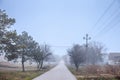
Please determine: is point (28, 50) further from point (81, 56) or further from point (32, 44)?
point (81, 56)

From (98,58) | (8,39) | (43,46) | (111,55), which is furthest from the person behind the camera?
(111,55)

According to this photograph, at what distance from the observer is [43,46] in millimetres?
76250

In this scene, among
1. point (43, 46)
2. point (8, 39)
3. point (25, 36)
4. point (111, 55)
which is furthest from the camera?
point (111, 55)

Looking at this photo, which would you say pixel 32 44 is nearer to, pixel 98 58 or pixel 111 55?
pixel 98 58

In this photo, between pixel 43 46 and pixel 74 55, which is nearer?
pixel 74 55

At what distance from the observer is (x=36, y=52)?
5666 centimetres

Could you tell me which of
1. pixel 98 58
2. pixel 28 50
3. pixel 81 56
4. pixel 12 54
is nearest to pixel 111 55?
pixel 98 58

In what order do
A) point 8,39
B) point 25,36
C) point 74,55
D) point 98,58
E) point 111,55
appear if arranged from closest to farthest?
point 8,39, point 25,36, point 74,55, point 98,58, point 111,55

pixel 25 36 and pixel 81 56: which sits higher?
pixel 25 36

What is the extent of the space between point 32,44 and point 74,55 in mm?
11211

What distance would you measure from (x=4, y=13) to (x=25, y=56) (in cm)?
2609

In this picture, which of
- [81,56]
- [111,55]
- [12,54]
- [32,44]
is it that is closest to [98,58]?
[111,55]

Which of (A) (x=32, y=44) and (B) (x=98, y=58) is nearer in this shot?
(A) (x=32, y=44)

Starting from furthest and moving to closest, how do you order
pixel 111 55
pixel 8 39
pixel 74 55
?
pixel 111 55 → pixel 74 55 → pixel 8 39
